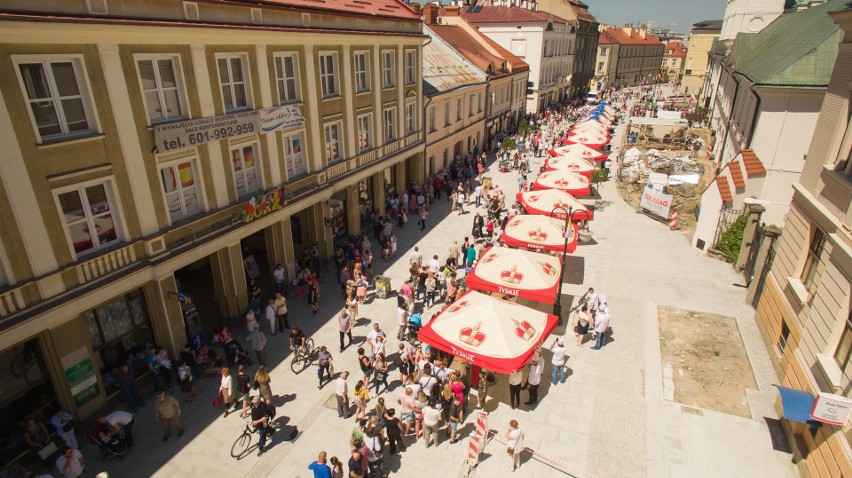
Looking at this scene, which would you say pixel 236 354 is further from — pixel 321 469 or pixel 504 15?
pixel 504 15

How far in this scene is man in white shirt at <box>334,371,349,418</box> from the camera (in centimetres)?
1187

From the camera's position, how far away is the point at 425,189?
28.7 meters

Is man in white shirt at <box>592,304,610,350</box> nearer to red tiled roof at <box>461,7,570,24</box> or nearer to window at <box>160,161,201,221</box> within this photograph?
window at <box>160,161,201,221</box>

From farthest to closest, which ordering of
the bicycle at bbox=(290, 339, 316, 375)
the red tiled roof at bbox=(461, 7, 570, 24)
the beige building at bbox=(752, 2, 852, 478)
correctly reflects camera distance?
1. the red tiled roof at bbox=(461, 7, 570, 24)
2. the bicycle at bbox=(290, 339, 316, 375)
3. the beige building at bbox=(752, 2, 852, 478)

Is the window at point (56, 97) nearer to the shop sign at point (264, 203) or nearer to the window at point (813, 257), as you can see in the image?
the shop sign at point (264, 203)

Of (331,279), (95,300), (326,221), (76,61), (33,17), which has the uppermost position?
(33,17)

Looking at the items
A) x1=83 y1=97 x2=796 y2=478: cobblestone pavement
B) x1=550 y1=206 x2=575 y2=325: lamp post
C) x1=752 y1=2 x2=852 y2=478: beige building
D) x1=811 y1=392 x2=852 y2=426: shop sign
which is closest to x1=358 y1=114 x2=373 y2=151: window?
x1=83 y1=97 x2=796 y2=478: cobblestone pavement

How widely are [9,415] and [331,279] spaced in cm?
1092

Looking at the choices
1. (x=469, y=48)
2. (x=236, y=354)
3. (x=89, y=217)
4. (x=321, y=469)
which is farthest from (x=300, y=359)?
(x=469, y=48)

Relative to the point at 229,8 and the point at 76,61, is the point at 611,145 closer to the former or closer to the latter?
the point at 229,8

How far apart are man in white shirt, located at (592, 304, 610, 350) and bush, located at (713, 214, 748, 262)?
9427 mm

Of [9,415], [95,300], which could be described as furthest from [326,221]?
[9,415]

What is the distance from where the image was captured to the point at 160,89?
12.5 metres

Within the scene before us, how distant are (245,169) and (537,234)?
1062 cm
